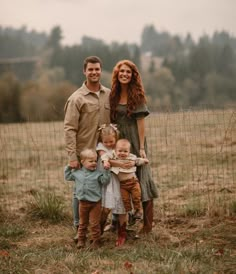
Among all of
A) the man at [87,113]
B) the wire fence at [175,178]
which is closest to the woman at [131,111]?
the man at [87,113]

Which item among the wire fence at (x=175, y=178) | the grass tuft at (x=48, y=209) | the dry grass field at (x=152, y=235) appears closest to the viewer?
the dry grass field at (x=152, y=235)

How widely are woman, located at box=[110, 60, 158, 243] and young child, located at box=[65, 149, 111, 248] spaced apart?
0.34 metres

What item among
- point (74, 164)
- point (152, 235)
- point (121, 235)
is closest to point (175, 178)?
point (152, 235)

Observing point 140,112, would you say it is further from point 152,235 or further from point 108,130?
point 152,235

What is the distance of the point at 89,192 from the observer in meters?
5.24

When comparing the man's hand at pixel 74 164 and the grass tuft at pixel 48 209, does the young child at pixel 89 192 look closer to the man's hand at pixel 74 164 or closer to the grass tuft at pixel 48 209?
the man's hand at pixel 74 164

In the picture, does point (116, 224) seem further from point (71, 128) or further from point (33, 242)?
point (71, 128)

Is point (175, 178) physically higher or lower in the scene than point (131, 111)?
lower

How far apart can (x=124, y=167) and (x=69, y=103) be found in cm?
102

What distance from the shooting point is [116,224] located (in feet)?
19.7

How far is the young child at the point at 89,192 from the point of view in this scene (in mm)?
5230

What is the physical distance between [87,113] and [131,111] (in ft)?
1.74

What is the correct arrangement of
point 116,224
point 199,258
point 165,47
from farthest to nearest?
point 165,47
point 116,224
point 199,258

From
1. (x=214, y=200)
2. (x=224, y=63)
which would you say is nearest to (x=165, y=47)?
(x=224, y=63)
